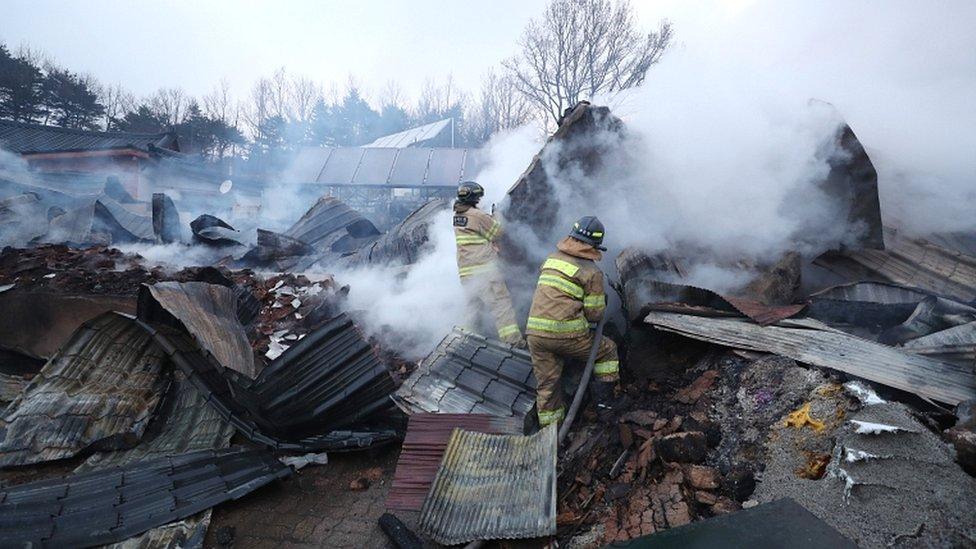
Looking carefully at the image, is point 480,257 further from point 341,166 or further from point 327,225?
point 341,166

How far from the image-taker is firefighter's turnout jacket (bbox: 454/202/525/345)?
4.58 meters

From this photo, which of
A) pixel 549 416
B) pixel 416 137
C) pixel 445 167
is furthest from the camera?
pixel 416 137

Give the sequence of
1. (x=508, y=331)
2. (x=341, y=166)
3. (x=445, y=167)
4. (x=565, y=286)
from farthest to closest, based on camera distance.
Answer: (x=341, y=166) < (x=445, y=167) < (x=508, y=331) < (x=565, y=286)

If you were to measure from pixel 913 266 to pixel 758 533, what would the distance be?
13.8 ft

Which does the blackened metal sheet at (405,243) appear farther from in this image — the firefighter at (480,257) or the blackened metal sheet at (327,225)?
the firefighter at (480,257)

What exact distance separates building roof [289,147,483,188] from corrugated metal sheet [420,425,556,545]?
47.4 feet

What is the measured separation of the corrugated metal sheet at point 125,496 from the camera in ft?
9.03

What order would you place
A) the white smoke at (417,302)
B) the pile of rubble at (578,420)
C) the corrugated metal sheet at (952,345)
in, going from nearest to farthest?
the pile of rubble at (578,420) < the corrugated metal sheet at (952,345) < the white smoke at (417,302)

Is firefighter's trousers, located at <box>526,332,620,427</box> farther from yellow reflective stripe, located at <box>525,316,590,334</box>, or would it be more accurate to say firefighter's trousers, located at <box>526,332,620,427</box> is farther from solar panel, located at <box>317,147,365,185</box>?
solar panel, located at <box>317,147,365,185</box>

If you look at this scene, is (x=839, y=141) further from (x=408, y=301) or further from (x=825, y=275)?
(x=408, y=301)

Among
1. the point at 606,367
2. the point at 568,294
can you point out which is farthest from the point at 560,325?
the point at 606,367

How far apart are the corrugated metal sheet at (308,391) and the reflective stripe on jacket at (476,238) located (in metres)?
1.48

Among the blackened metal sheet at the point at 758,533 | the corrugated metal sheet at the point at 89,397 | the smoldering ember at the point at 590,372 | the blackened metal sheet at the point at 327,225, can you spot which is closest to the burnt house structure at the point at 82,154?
the blackened metal sheet at the point at 327,225

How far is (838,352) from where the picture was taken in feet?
9.63
